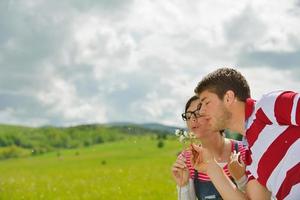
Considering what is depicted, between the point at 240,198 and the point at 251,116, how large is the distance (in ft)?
2.15

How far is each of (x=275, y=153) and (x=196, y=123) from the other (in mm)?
1655

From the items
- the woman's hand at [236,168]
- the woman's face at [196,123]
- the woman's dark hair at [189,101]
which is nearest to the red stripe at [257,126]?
the woman's hand at [236,168]

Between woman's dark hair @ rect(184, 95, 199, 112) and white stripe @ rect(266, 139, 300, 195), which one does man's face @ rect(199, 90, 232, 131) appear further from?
woman's dark hair @ rect(184, 95, 199, 112)

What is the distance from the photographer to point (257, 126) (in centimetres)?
465

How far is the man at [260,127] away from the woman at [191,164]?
0.44m

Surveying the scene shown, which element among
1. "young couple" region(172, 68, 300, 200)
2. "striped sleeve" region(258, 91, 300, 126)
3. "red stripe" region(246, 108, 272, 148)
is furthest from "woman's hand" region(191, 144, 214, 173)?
"striped sleeve" region(258, 91, 300, 126)

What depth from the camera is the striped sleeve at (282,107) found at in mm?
4277

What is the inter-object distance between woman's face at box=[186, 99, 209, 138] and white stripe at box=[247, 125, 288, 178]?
1.30 metres

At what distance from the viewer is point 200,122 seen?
614 cm

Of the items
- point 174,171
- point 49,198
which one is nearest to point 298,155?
point 174,171

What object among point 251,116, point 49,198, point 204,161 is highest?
point 251,116

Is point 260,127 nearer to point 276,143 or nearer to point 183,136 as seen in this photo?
point 276,143

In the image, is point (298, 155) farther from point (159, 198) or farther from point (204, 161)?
point (159, 198)

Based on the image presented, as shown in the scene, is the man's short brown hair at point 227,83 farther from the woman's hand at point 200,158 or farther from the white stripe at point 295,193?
the white stripe at point 295,193
